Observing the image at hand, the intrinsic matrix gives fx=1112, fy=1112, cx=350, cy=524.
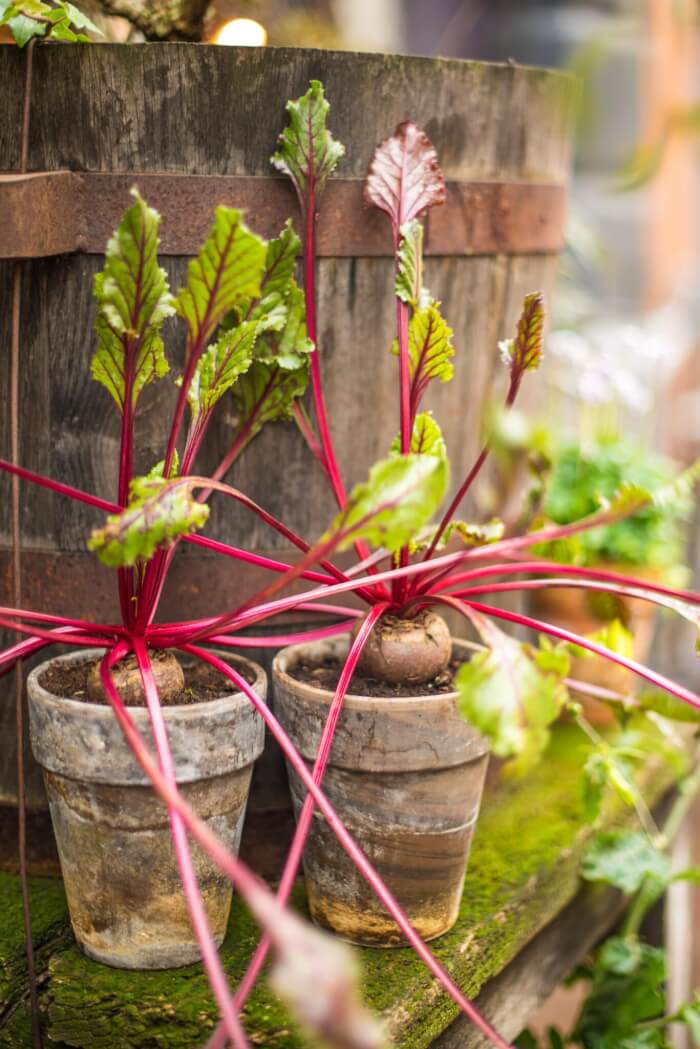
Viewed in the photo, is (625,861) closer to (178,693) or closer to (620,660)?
(620,660)

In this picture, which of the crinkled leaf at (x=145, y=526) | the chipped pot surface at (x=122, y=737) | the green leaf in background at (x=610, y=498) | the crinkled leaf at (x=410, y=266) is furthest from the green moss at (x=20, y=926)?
the green leaf in background at (x=610, y=498)

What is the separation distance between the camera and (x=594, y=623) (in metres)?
2.03

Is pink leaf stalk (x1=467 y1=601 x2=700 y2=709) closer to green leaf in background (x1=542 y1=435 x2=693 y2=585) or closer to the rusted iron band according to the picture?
the rusted iron band

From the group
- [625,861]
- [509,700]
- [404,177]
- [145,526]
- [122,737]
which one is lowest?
[625,861]

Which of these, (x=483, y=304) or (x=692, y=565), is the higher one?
(x=483, y=304)

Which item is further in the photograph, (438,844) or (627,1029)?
(627,1029)

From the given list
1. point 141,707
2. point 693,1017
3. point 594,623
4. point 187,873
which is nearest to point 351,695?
point 141,707

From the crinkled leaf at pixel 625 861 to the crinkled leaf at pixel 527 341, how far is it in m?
0.74

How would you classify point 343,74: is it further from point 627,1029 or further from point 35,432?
point 627,1029

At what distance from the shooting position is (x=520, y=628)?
1.82m

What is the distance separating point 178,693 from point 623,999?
940 mm

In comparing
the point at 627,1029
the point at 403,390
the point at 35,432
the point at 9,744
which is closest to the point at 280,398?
the point at 403,390

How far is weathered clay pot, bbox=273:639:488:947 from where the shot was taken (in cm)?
117

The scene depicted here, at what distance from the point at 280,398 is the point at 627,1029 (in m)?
1.09
